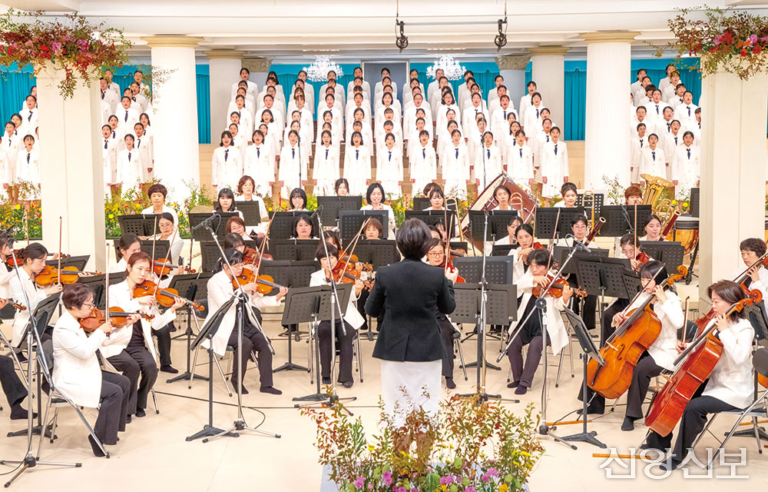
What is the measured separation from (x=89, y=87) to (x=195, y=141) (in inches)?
157

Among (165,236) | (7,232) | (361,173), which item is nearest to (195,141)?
(361,173)

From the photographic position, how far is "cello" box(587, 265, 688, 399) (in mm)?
5586

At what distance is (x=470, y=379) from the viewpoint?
7062mm

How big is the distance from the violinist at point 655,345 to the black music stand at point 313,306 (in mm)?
2049

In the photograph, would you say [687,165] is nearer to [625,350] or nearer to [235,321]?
[625,350]

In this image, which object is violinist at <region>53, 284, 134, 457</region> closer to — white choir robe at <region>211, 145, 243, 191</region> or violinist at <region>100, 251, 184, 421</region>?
violinist at <region>100, 251, 184, 421</region>

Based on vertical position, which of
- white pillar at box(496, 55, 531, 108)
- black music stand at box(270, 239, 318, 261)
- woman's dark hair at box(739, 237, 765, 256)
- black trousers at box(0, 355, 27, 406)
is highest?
white pillar at box(496, 55, 531, 108)

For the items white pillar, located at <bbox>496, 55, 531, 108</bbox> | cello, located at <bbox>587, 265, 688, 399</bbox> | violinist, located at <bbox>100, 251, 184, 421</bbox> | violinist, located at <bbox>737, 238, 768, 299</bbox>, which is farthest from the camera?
white pillar, located at <bbox>496, 55, 531, 108</bbox>

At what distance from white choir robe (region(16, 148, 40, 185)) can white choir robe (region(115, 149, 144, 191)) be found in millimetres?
1340

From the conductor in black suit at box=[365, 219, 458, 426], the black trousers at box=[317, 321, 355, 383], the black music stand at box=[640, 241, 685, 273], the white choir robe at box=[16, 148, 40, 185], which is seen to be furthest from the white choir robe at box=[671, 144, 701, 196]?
the white choir robe at box=[16, 148, 40, 185]

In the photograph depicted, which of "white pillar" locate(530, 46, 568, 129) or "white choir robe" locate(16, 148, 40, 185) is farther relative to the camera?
"white pillar" locate(530, 46, 568, 129)

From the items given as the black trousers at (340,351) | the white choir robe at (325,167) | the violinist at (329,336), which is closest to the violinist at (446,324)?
the violinist at (329,336)

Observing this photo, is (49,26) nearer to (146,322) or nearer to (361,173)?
(146,322)

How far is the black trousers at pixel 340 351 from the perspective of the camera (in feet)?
22.6
